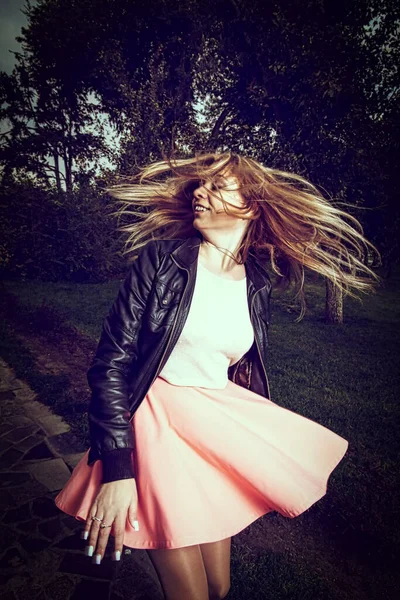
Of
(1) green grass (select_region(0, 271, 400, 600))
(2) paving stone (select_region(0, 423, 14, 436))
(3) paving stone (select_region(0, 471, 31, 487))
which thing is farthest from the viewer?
(2) paving stone (select_region(0, 423, 14, 436))

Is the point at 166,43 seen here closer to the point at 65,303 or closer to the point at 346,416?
the point at 65,303

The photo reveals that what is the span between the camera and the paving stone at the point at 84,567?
2525mm

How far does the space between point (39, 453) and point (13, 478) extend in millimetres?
457

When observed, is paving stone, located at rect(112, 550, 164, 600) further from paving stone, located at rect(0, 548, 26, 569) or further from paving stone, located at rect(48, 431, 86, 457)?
paving stone, located at rect(48, 431, 86, 457)

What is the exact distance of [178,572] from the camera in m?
1.47

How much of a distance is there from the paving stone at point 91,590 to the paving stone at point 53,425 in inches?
85.3

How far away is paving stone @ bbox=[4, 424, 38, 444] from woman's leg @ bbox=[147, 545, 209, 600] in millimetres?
3394

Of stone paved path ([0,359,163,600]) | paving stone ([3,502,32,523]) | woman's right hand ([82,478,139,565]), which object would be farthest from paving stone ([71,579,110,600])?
woman's right hand ([82,478,139,565])

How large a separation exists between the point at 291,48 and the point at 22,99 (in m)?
17.9

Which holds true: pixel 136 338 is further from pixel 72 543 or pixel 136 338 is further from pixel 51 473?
pixel 51 473

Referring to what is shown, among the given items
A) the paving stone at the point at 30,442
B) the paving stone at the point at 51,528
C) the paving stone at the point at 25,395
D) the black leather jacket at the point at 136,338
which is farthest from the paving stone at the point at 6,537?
the paving stone at the point at 25,395

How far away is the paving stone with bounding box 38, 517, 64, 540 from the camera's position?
2813 mm

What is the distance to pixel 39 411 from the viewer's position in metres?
4.87

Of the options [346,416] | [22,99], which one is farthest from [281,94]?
[22,99]
